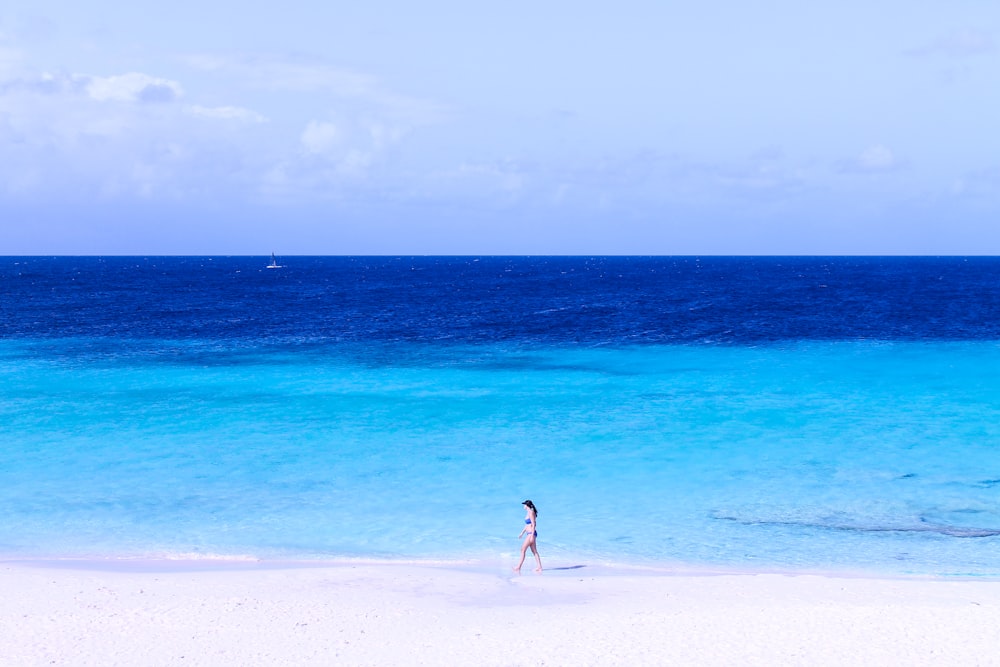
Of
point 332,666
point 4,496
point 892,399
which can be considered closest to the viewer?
point 332,666

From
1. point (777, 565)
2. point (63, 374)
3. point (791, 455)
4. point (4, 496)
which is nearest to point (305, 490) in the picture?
point (4, 496)

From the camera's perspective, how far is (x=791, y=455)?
28.2m

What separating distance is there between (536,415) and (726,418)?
7.83 m

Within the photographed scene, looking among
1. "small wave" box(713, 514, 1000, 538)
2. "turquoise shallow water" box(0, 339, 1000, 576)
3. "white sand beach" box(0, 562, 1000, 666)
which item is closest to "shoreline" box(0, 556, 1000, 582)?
"white sand beach" box(0, 562, 1000, 666)

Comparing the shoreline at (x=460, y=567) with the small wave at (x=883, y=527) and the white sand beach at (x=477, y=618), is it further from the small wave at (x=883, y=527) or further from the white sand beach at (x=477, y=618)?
the small wave at (x=883, y=527)

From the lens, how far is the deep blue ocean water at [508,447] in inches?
807

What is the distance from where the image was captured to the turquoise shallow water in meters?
20.3

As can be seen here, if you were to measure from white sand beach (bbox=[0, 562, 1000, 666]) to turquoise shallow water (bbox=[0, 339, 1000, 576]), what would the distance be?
2.05m

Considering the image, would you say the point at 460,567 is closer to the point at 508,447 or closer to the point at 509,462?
the point at 509,462

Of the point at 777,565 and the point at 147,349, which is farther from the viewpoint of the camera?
the point at 147,349

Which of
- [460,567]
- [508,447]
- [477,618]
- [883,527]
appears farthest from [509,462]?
[477,618]

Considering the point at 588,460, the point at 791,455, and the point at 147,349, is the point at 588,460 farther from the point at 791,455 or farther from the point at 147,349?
the point at 147,349

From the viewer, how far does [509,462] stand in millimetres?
27766

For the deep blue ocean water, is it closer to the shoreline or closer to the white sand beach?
the shoreline
